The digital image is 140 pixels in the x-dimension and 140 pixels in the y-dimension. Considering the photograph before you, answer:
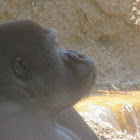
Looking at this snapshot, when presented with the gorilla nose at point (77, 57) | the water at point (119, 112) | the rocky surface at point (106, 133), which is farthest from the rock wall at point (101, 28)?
the gorilla nose at point (77, 57)

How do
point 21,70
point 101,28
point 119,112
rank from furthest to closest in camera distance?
1. point 101,28
2. point 119,112
3. point 21,70

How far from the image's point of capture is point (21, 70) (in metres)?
1.42

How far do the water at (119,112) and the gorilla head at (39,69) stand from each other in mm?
1553

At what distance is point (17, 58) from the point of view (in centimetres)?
140

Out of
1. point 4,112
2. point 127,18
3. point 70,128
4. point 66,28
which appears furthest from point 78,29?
point 4,112

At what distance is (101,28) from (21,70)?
4.22 m

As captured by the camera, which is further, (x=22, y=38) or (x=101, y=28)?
(x=101, y=28)

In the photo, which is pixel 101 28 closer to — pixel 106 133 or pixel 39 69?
pixel 106 133

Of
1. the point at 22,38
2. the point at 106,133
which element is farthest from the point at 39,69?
the point at 106,133

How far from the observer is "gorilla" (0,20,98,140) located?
54.7 inches

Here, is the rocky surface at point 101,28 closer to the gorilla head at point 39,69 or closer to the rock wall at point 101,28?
the rock wall at point 101,28

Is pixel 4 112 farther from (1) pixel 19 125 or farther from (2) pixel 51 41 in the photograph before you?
(2) pixel 51 41

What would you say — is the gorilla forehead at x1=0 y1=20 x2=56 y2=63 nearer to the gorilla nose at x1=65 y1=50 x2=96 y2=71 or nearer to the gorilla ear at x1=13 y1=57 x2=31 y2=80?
the gorilla ear at x1=13 y1=57 x2=31 y2=80

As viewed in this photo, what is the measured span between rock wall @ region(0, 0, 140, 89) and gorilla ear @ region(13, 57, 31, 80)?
3.83m
